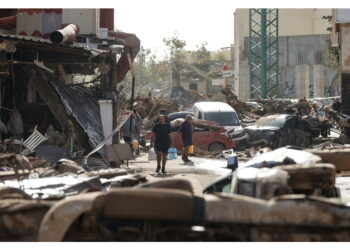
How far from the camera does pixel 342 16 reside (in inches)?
1377

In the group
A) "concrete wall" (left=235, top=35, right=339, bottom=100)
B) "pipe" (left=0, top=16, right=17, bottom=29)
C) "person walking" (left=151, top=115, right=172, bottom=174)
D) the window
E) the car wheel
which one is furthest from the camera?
the window

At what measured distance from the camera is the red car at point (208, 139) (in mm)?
28891

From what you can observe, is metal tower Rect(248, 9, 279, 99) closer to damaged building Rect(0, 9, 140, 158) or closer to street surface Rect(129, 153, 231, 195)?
street surface Rect(129, 153, 231, 195)

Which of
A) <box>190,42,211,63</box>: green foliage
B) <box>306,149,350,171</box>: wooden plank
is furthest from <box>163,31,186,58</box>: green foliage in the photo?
<box>306,149,350,171</box>: wooden plank

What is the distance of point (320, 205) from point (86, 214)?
80.7 inches

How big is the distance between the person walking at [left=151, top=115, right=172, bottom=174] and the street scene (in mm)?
30

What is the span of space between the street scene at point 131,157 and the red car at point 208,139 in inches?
1.4

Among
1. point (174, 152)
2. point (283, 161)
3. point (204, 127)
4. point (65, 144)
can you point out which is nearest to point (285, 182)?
point (283, 161)

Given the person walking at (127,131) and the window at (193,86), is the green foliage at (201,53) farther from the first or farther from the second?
the person walking at (127,131)

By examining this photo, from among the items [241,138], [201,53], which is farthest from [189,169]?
[201,53]

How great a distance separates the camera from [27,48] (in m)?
20.8

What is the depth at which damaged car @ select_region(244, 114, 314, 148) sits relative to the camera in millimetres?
29031

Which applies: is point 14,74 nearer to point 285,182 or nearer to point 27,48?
point 27,48

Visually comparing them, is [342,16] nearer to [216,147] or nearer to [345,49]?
[345,49]
